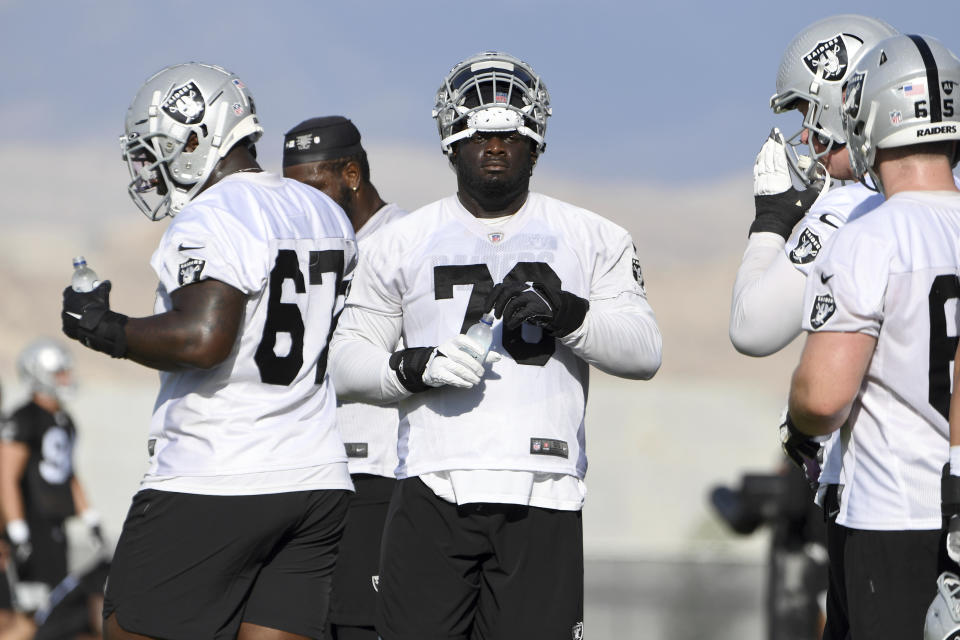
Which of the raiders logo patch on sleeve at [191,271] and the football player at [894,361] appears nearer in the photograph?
the football player at [894,361]

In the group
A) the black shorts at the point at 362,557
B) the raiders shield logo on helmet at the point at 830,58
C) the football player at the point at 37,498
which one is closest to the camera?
the raiders shield logo on helmet at the point at 830,58

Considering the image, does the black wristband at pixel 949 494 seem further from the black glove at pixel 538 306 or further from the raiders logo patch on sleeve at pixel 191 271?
the raiders logo patch on sleeve at pixel 191 271

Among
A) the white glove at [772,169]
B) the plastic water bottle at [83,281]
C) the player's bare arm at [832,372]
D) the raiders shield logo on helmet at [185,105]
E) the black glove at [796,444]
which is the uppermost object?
the raiders shield logo on helmet at [185,105]

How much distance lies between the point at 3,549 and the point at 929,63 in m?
7.29

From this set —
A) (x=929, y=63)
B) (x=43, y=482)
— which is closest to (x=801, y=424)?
(x=929, y=63)

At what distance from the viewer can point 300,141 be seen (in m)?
5.77

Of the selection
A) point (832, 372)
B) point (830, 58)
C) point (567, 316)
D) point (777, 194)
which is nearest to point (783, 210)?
point (777, 194)

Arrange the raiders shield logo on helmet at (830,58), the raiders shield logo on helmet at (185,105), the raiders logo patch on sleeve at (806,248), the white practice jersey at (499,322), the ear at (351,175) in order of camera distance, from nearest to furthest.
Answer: the raiders logo patch on sleeve at (806,248), the white practice jersey at (499,322), the raiders shield logo on helmet at (185,105), the raiders shield logo on helmet at (830,58), the ear at (351,175)

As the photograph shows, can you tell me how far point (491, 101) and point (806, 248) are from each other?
3.44 ft

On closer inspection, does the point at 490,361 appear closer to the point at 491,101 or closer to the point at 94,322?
the point at 491,101

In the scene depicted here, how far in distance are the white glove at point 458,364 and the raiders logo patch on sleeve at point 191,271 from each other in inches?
26.6

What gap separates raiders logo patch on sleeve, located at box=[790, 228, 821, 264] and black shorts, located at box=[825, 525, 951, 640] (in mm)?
795

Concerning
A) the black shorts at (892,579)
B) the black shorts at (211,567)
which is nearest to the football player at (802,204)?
the black shorts at (892,579)

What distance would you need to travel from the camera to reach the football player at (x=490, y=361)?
146 inches
